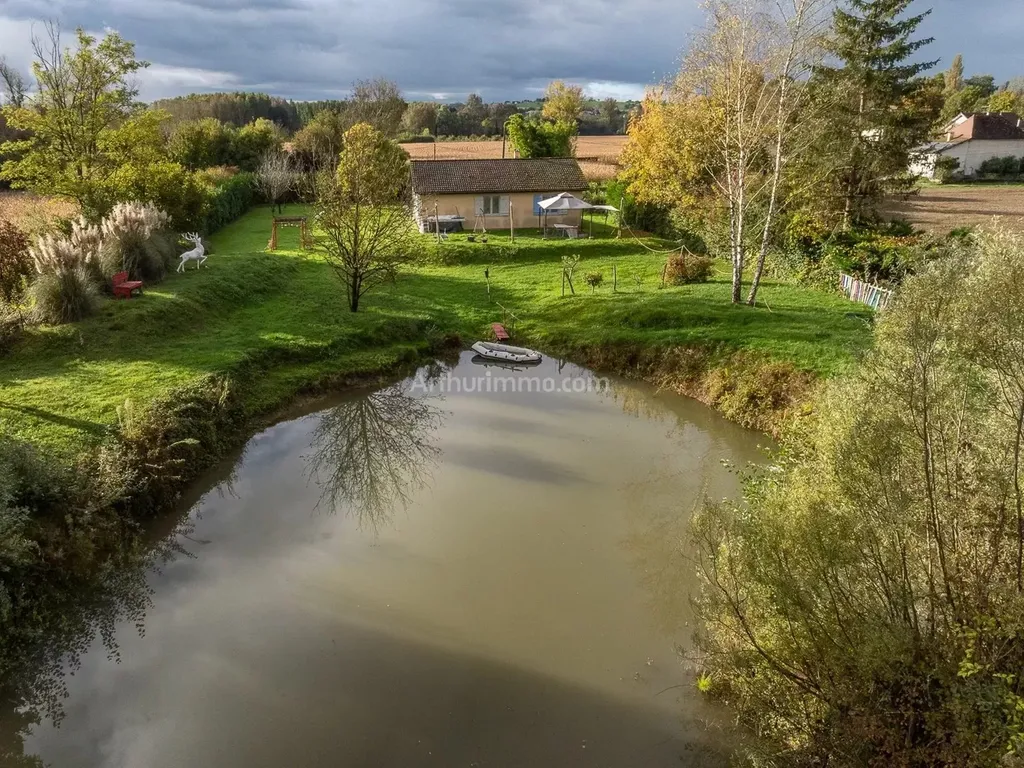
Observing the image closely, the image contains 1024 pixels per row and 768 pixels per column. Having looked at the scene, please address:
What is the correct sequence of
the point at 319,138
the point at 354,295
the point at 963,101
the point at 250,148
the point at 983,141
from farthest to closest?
the point at 963,101, the point at 983,141, the point at 250,148, the point at 319,138, the point at 354,295

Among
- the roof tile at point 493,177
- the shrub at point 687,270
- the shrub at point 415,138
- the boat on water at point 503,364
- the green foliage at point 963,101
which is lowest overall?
the boat on water at point 503,364

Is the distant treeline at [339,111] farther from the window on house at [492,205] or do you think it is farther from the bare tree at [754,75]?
the bare tree at [754,75]

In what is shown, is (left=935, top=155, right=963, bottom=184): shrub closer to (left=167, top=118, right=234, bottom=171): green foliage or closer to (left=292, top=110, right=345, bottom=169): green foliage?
(left=292, top=110, right=345, bottom=169): green foliage

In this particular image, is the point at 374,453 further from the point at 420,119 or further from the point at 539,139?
the point at 420,119

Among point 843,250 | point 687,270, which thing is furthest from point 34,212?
point 843,250

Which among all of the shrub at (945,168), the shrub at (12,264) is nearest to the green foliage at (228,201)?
the shrub at (12,264)

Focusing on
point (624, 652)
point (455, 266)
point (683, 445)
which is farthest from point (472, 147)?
point (624, 652)
